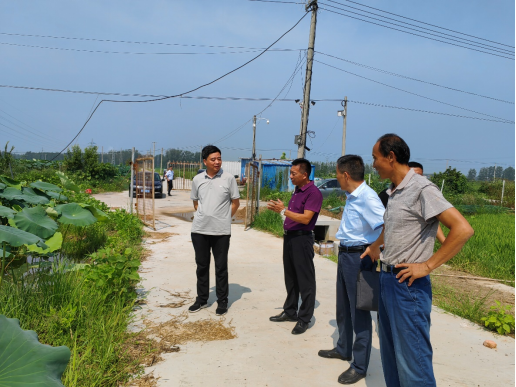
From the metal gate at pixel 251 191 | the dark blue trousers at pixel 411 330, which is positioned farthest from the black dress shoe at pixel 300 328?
the metal gate at pixel 251 191

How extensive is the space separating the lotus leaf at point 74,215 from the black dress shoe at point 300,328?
9.86 feet

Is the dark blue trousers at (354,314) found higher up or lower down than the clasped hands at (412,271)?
lower down

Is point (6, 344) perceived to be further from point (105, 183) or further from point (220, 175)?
point (105, 183)

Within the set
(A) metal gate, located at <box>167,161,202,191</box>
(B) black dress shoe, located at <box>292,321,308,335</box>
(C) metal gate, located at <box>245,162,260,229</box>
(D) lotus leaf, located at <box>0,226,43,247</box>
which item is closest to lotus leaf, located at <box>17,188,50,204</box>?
(D) lotus leaf, located at <box>0,226,43,247</box>

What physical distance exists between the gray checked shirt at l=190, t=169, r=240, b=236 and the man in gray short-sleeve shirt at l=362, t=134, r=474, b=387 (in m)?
2.31

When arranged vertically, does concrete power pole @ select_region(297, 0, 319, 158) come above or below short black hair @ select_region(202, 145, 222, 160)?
above

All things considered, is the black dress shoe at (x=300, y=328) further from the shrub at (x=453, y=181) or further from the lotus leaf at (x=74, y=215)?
the shrub at (x=453, y=181)

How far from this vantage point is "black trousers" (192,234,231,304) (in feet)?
14.2

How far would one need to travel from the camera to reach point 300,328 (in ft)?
12.8

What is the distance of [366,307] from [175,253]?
515 cm

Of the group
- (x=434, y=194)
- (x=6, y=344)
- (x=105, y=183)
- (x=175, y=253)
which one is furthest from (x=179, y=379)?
(x=105, y=183)

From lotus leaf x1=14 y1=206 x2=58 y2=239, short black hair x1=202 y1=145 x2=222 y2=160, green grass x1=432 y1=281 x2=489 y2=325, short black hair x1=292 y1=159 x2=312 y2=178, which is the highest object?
short black hair x1=202 y1=145 x2=222 y2=160

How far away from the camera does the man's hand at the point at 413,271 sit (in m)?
2.04

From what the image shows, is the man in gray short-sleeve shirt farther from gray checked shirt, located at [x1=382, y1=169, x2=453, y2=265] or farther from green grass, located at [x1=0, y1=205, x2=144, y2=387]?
green grass, located at [x1=0, y1=205, x2=144, y2=387]
